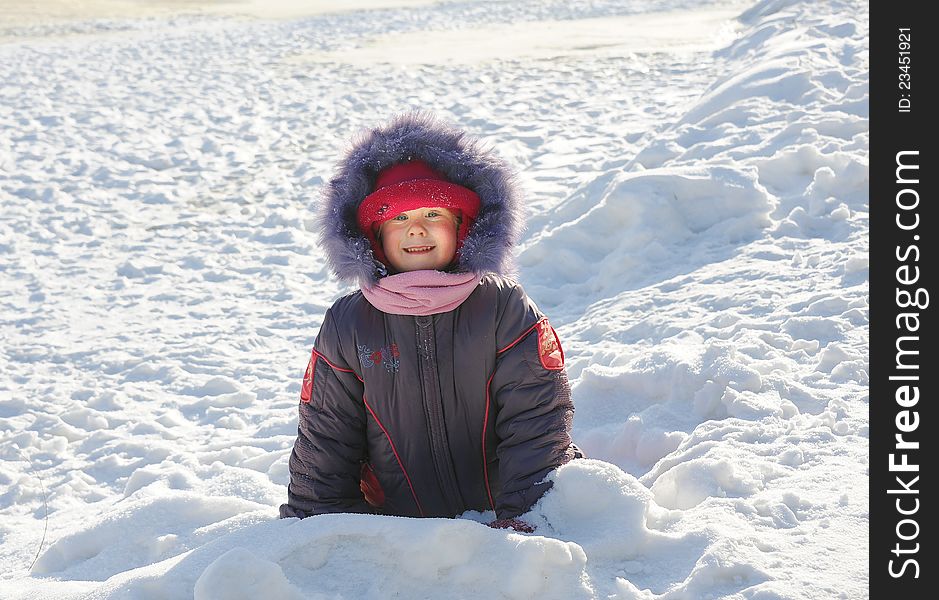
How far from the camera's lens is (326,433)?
8.42 ft

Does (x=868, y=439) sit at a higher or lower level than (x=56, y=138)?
lower

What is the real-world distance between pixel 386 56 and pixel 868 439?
12.3 m

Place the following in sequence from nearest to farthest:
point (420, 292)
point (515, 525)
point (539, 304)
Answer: point (515, 525) < point (420, 292) < point (539, 304)

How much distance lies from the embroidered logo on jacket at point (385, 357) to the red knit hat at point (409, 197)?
248 mm

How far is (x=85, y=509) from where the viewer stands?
330 cm

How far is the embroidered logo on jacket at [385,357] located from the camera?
2494 millimetres

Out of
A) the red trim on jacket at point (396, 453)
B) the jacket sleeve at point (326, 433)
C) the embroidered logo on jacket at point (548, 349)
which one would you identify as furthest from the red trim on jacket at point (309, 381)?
the embroidered logo on jacket at point (548, 349)

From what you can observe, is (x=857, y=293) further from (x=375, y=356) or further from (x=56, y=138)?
(x=56, y=138)

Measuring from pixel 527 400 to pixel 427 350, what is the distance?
0.95ft

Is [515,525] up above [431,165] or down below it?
below

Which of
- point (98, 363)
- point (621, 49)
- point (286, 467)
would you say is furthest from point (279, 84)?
point (286, 467)

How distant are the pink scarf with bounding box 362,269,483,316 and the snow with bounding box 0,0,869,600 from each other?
52cm

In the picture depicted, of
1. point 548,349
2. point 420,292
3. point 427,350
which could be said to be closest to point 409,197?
point 420,292

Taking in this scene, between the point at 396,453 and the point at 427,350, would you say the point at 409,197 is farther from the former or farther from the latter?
the point at 396,453
